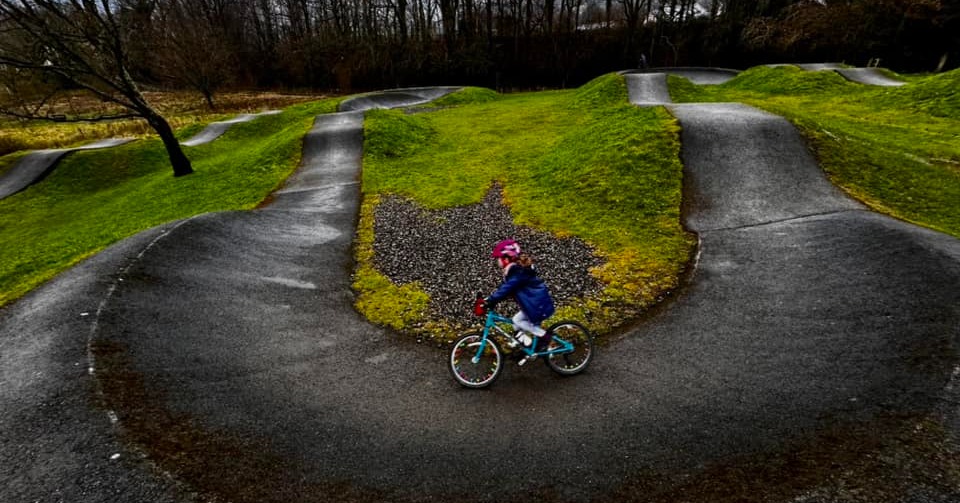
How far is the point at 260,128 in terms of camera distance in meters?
40.0

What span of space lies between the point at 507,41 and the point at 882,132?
53155mm

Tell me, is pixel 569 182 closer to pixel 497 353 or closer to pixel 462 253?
pixel 462 253

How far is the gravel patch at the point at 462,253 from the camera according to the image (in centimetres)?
1134

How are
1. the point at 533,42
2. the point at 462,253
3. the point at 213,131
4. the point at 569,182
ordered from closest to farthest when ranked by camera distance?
the point at 462,253 < the point at 569,182 < the point at 213,131 < the point at 533,42

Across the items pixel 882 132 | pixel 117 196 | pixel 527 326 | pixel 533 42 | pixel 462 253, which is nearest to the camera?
pixel 527 326

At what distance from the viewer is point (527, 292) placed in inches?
301

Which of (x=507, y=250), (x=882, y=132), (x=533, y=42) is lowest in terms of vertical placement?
(x=507, y=250)

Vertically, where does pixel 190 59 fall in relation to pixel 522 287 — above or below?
above

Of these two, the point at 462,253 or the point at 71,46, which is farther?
the point at 71,46

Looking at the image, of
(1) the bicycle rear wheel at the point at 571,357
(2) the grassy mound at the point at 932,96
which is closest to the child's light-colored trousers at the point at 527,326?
(1) the bicycle rear wheel at the point at 571,357

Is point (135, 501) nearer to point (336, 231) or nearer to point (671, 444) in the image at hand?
point (671, 444)

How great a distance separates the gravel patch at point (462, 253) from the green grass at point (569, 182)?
46cm

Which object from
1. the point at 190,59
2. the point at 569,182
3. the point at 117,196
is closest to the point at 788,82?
the point at 569,182

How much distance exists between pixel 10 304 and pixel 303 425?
8.66 m
